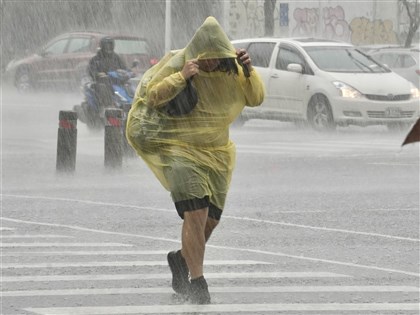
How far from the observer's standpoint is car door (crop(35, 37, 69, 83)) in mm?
37031

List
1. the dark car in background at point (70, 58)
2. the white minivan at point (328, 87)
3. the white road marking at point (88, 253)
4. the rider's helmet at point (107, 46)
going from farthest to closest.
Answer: the dark car in background at point (70, 58) < the white minivan at point (328, 87) < the rider's helmet at point (107, 46) < the white road marking at point (88, 253)

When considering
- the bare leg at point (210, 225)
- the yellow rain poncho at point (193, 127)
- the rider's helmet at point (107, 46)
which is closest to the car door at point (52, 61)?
the rider's helmet at point (107, 46)

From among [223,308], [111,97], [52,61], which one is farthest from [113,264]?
[52,61]

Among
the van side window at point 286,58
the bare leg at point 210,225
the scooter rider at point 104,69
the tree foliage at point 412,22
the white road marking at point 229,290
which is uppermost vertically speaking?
A: the bare leg at point 210,225

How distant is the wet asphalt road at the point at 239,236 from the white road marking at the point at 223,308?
0.04ft

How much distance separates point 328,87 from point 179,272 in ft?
53.3

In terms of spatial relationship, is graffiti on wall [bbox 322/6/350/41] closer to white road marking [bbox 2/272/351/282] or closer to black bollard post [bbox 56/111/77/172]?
black bollard post [bbox 56/111/77/172]

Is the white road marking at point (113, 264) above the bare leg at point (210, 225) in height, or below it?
below

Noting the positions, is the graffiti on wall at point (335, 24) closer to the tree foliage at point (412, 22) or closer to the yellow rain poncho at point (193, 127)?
the tree foliage at point (412, 22)

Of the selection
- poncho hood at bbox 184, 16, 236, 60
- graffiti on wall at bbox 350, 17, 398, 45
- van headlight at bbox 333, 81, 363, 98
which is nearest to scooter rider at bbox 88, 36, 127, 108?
van headlight at bbox 333, 81, 363, 98

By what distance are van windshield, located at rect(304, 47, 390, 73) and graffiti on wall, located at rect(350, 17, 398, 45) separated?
1000 inches

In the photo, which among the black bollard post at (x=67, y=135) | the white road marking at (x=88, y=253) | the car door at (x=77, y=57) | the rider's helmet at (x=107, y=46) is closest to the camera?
the white road marking at (x=88, y=253)

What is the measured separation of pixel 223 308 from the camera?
25.8 ft

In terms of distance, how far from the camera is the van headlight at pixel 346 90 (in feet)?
78.8
